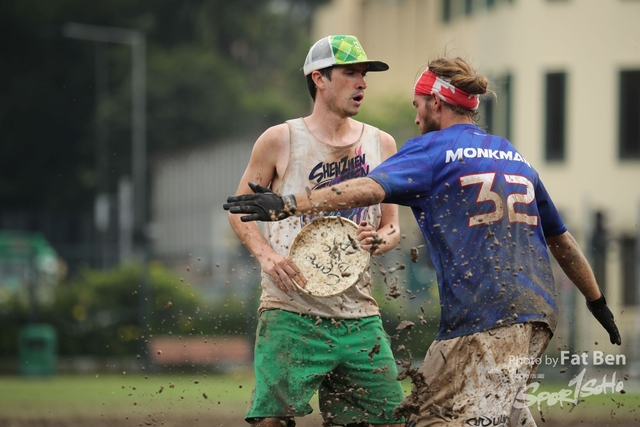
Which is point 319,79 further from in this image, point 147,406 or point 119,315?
point 119,315

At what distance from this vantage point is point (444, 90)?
5.97m

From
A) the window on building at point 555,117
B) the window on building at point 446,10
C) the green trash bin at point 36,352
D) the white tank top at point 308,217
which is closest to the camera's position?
the white tank top at point 308,217

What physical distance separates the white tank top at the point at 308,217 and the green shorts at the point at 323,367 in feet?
0.22

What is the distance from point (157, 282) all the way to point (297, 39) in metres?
43.3

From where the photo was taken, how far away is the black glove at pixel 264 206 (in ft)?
18.8

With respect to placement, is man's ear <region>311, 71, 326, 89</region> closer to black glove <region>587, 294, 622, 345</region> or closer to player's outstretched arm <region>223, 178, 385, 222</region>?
player's outstretched arm <region>223, 178, 385, 222</region>

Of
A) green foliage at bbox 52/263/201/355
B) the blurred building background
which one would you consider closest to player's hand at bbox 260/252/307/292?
green foliage at bbox 52/263/201/355

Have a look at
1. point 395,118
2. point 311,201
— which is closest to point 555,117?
point 395,118

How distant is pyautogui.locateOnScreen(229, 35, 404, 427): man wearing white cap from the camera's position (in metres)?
6.66

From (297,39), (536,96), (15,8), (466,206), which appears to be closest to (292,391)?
(466,206)

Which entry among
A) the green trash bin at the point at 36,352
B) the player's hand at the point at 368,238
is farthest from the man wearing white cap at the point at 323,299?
the green trash bin at the point at 36,352

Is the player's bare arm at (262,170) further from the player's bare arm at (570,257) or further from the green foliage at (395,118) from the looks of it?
the green foliage at (395,118)

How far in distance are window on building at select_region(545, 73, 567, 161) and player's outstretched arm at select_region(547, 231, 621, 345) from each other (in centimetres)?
2183

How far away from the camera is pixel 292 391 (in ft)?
21.8
